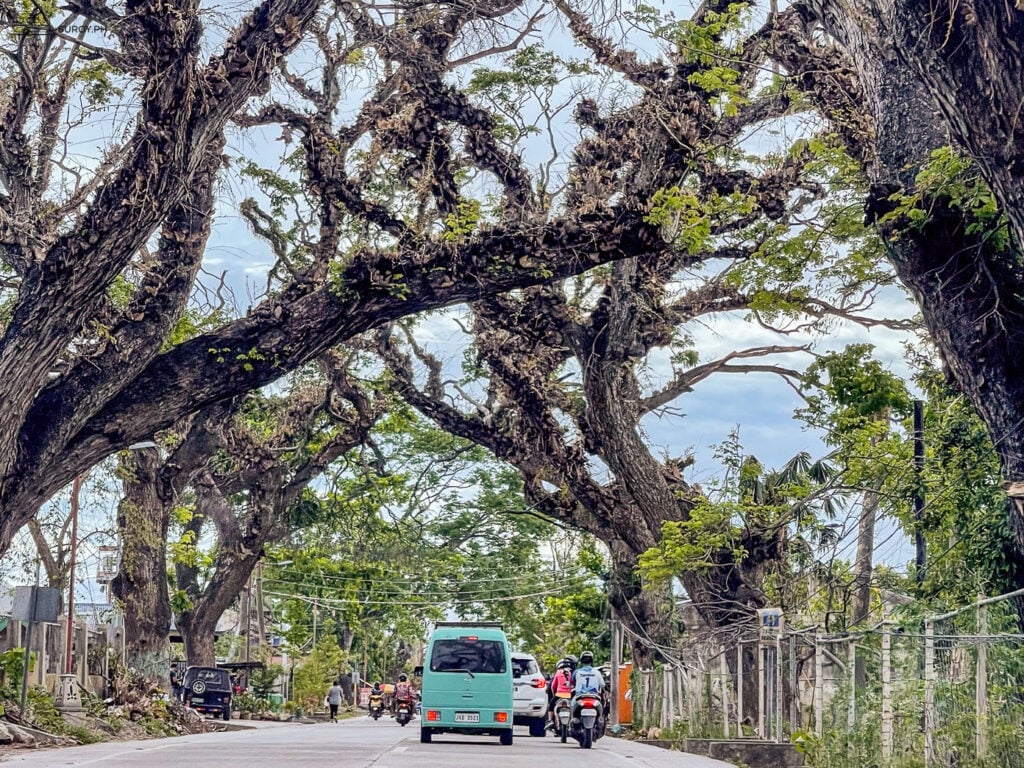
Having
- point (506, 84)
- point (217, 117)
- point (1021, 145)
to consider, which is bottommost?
point (1021, 145)

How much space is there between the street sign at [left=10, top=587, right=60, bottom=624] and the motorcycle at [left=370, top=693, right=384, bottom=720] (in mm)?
29670

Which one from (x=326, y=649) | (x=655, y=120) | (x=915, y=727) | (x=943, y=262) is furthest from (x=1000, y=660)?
(x=326, y=649)

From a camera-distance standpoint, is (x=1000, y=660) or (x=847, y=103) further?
(x=847, y=103)

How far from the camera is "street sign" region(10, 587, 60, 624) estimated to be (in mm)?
20750

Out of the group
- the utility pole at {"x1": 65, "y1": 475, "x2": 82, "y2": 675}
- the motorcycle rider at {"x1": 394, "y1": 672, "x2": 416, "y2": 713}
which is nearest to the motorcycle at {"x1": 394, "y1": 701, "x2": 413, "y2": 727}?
the motorcycle rider at {"x1": 394, "y1": 672, "x2": 416, "y2": 713}

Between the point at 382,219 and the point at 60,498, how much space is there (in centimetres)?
1688

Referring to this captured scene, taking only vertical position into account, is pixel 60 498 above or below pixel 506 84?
below

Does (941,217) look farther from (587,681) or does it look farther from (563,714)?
(563,714)

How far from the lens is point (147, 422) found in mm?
15539

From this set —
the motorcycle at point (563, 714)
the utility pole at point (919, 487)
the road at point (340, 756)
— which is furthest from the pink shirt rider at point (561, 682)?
the utility pole at point (919, 487)

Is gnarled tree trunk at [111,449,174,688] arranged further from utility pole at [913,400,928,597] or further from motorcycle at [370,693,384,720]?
motorcycle at [370,693,384,720]

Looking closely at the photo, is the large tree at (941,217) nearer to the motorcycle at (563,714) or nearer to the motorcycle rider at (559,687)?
the motorcycle at (563,714)

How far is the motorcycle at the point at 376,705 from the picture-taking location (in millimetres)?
49406

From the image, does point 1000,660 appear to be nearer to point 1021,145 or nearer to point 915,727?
point 915,727
